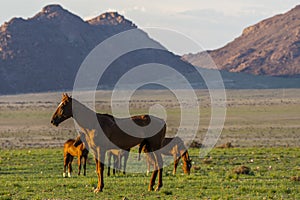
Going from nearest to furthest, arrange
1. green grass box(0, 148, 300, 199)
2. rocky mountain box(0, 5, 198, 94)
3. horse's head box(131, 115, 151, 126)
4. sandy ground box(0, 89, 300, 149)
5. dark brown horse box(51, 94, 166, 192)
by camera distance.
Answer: green grass box(0, 148, 300, 199), dark brown horse box(51, 94, 166, 192), horse's head box(131, 115, 151, 126), sandy ground box(0, 89, 300, 149), rocky mountain box(0, 5, 198, 94)

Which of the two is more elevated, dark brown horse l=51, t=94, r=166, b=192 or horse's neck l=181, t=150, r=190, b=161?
dark brown horse l=51, t=94, r=166, b=192

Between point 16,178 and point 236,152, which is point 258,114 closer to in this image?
point 236,152

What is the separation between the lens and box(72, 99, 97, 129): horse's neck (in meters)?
15.2

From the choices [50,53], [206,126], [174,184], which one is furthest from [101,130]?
[50,53]

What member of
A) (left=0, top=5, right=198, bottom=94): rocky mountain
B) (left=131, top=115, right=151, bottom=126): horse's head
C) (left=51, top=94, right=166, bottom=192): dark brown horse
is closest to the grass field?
(left=51, top=94, right=166, bottom=192): dark brown horse

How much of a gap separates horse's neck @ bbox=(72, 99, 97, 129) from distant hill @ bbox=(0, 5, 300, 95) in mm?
115066

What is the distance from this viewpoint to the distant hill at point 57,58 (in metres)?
139

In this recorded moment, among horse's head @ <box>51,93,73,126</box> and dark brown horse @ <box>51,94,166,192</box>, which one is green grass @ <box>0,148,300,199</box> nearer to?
dark brown horse @ <box>51,94,166,192</box>

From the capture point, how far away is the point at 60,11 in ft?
601

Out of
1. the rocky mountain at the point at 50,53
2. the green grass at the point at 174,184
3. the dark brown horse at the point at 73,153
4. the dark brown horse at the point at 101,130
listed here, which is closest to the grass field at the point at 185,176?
the green grass at the point at 174,184

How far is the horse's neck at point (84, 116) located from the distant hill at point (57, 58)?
378 ft

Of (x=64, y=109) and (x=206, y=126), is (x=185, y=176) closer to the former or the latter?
(x=64, y=109)

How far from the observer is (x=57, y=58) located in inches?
6048

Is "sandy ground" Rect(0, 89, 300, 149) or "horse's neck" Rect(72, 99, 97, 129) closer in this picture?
"horse's neck" Rect(72, 99, 97, 129)
